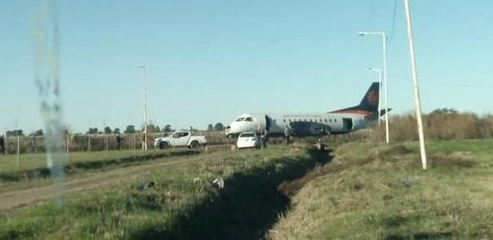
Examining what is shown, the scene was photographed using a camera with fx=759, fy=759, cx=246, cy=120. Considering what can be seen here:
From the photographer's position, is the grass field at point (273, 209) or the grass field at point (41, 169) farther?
the grass field at point (41, 169)

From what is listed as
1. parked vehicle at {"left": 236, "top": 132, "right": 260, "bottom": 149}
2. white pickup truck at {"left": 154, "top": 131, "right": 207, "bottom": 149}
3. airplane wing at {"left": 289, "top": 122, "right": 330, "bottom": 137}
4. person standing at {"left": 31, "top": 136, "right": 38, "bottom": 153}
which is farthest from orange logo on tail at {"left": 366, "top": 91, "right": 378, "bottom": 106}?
person standing at {"left": 31, "top": 136, "right": 38, "bottom": 153}

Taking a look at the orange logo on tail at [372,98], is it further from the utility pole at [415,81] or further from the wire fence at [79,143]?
the utility pole at [415,81]

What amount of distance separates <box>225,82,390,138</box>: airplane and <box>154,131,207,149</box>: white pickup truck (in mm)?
3350

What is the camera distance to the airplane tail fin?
9206 cm

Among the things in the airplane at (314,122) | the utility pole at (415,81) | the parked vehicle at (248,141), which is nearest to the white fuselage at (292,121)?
the airplane at (314,122)

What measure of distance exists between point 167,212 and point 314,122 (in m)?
65.1

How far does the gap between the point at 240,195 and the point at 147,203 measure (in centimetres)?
654

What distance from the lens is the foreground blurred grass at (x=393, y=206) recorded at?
46.8ft

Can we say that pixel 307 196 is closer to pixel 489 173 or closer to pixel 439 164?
pixel 489 173

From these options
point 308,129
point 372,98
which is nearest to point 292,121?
point 308,129

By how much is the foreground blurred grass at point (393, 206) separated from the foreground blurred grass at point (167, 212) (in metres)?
1.13

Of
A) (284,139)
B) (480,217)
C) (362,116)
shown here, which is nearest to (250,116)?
(284,139)

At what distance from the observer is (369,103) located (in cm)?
9294

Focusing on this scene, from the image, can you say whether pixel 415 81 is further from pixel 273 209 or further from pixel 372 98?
pixel 372 98
